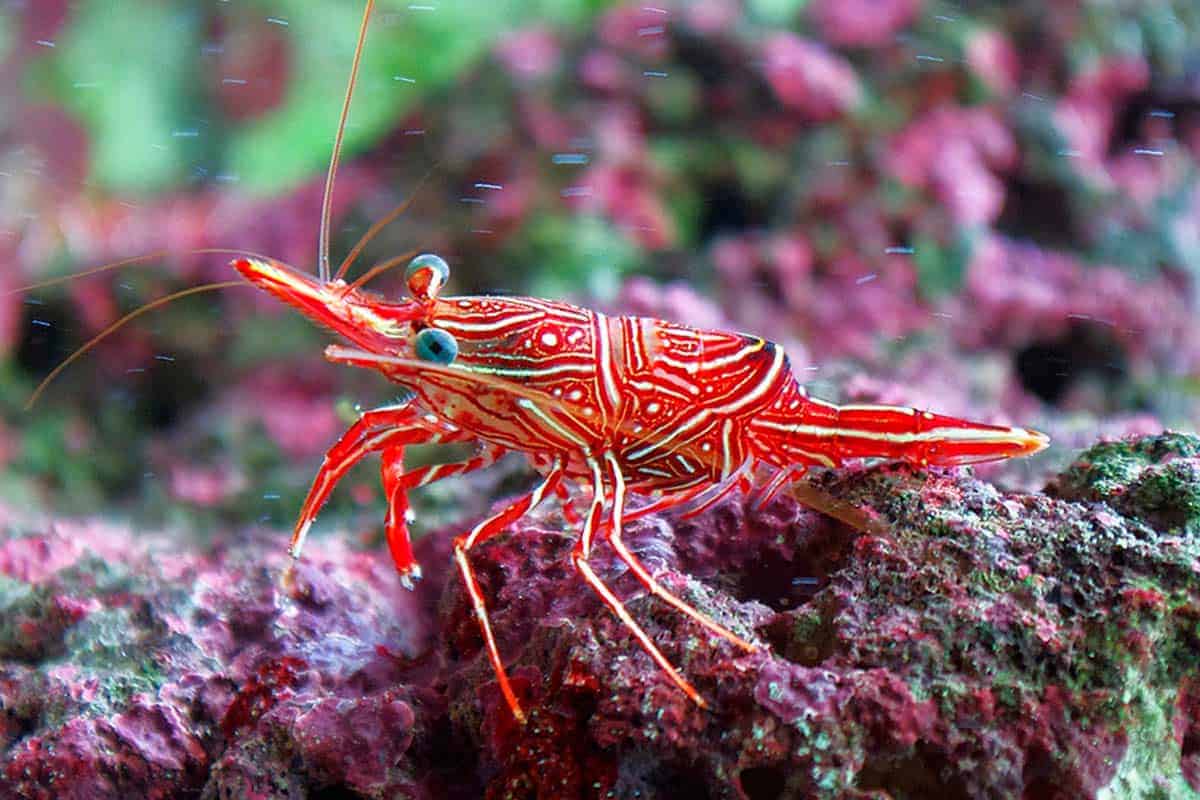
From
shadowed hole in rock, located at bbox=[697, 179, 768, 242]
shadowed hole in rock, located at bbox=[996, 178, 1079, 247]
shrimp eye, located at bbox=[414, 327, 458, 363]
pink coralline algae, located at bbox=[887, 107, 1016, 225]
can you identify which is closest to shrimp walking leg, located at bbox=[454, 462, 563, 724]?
shrimp eye, located at bbox=[414, 327, 458, 363]

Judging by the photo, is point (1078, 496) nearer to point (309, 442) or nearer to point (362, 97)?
point (309, 442)

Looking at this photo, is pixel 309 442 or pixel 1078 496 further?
pixel 309 442

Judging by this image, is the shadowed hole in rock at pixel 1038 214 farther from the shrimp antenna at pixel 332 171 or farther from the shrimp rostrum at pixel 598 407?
the shrimp antenna at pixel 332 171

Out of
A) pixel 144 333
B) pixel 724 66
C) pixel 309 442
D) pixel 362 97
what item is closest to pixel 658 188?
pixel 724 66

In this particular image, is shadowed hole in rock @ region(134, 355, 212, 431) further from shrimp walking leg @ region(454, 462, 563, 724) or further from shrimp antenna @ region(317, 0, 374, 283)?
shrimp walking leg @ region(454, 462, 563, 724)

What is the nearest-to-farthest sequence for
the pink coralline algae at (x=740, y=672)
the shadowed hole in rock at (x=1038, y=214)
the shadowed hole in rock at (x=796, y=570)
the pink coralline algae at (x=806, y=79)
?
the pink coralline algae at (x=740, y=672) < the shadowed hole in rock at (x=796, y=570) < the pink coralline algae at (x=806, y=79) < the shadowed hole in rock at (x=1038, y=214)

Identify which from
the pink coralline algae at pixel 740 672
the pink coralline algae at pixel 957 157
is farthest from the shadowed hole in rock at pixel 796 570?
the pink coralline algae at pixel 957 157
